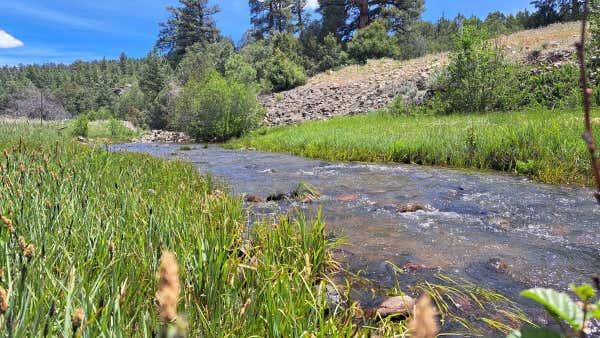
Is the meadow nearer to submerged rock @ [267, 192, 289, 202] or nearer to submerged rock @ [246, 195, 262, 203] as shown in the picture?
submerged rock @ [246, 195, 262, 203]

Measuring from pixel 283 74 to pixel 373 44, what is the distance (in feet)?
28.5

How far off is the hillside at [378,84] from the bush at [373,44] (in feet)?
16.0

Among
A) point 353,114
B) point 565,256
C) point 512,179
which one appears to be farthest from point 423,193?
point 353,114

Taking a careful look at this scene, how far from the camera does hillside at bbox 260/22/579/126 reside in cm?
2059

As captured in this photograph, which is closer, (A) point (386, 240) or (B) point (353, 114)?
(A) point (386, 240)

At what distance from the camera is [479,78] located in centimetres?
1638

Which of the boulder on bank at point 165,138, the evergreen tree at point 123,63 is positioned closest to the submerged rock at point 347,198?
the boulder on bank at point 165,138

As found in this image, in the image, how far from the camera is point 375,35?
36656 millimetres

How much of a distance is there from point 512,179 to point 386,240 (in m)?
4.51

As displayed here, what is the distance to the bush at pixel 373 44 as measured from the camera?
3647 centimetres

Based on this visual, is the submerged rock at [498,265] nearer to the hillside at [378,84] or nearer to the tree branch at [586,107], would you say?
the tree branch at [586,107]

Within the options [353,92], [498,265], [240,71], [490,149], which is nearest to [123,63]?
[240,71]

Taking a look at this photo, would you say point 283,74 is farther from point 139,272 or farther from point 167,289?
point 167,289

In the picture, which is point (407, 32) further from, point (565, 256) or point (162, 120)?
point (565, 256)
